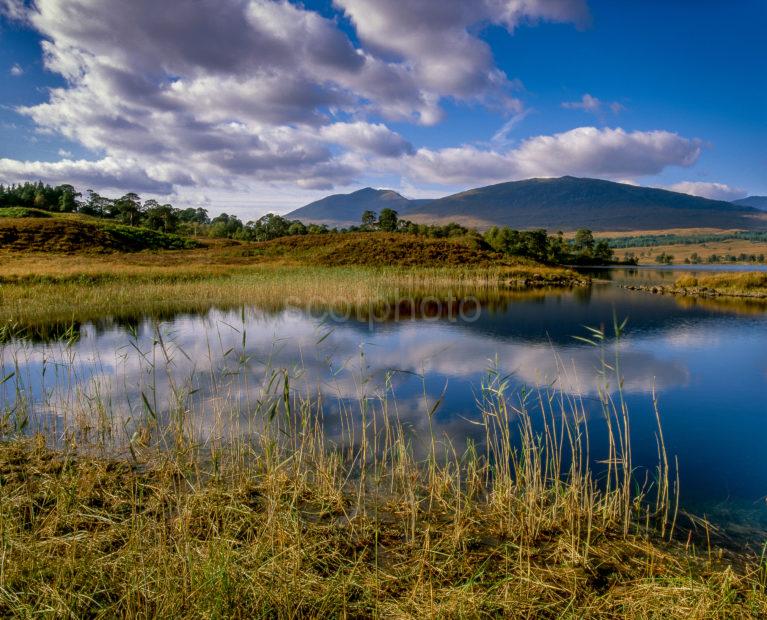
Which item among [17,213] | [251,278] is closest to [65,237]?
[17,213]

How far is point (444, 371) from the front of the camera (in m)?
13.1

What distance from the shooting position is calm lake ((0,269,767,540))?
7.88 metres

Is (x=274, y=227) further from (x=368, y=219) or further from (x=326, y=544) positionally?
(x=326, y=544)

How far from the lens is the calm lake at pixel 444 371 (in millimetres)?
7879

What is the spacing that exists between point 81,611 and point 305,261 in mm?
47531

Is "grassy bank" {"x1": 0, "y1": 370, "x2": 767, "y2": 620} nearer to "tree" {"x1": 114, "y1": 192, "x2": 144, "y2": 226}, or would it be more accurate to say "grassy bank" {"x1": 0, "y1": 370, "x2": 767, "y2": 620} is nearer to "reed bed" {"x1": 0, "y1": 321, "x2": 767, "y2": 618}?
"reed bed" {"x1": 0, "y1": 321, "x2": 767, "y2": 618}

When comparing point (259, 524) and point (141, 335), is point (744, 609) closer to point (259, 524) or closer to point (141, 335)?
point (259, 524)

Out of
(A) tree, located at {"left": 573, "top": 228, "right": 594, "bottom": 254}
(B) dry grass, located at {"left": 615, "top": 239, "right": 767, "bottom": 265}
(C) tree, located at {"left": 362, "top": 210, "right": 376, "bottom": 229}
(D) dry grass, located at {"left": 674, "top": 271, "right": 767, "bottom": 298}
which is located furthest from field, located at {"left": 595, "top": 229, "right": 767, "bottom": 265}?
(D) dry grass, located at {"left": 674, "top": 271, "right": 767, "bottom": 298}

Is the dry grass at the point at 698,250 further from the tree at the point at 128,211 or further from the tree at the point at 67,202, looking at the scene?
the tree at the point at 67,202

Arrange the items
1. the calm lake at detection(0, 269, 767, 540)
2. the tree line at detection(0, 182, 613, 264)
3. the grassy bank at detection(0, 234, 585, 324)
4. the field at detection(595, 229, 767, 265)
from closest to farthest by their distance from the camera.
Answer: the calm lake at detection(0, 269, 767, 540) → the grassy bank at detection(0, 234, 585, 324) → the tree line at detection(0, 182, 613, 264) → the field at detection(595, 229, 767, 265)

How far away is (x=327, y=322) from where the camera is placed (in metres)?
21.1

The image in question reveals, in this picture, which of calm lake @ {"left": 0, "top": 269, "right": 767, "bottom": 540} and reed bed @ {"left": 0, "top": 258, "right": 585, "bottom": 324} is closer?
calm lake @ {"left": 0, "top": 269, "right": 767, "bottom": 540}

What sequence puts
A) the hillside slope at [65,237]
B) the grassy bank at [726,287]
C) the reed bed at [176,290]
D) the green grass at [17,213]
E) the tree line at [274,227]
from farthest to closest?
the tree line at [274,227] → the green grass at [17,213] → the hillside slope at [65,237] → the grassy bank at [726,287] → the reed bed at [176,290]

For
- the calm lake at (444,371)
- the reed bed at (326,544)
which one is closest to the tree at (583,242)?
the calm lake at (444,371)
